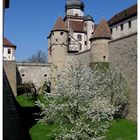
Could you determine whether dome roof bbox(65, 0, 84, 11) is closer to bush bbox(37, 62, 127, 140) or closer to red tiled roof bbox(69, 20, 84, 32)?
red tiled roof bbox(69, 20, 84, 32)

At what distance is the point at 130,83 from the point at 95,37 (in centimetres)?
512

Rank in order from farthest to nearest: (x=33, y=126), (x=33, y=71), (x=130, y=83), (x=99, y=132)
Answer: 1. (x=33, y=71)
2. (x=130, y=83)
3. (x=33, y=126)
4. (x=99, y=132)

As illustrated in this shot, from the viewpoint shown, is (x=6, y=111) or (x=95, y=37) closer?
(x=6, y=111)

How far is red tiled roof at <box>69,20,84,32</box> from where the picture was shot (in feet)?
136

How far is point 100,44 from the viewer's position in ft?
68.0

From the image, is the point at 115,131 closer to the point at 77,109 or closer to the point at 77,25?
the point at 77,109

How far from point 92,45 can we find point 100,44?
94cm

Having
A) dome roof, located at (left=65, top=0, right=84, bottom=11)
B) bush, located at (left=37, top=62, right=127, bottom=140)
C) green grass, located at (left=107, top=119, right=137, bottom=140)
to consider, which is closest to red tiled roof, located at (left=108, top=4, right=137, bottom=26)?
green grass, located at (left=107, top=119, right=137, bottom=140)

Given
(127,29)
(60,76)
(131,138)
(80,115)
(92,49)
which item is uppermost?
(127,29)

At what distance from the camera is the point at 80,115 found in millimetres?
10430

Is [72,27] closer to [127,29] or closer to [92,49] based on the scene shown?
[127,29]

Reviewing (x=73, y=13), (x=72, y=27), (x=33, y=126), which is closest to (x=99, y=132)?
(x=33, y=126)

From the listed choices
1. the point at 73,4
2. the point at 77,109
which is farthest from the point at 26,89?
the point at 73,4

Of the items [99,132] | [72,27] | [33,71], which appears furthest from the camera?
[72,27]
